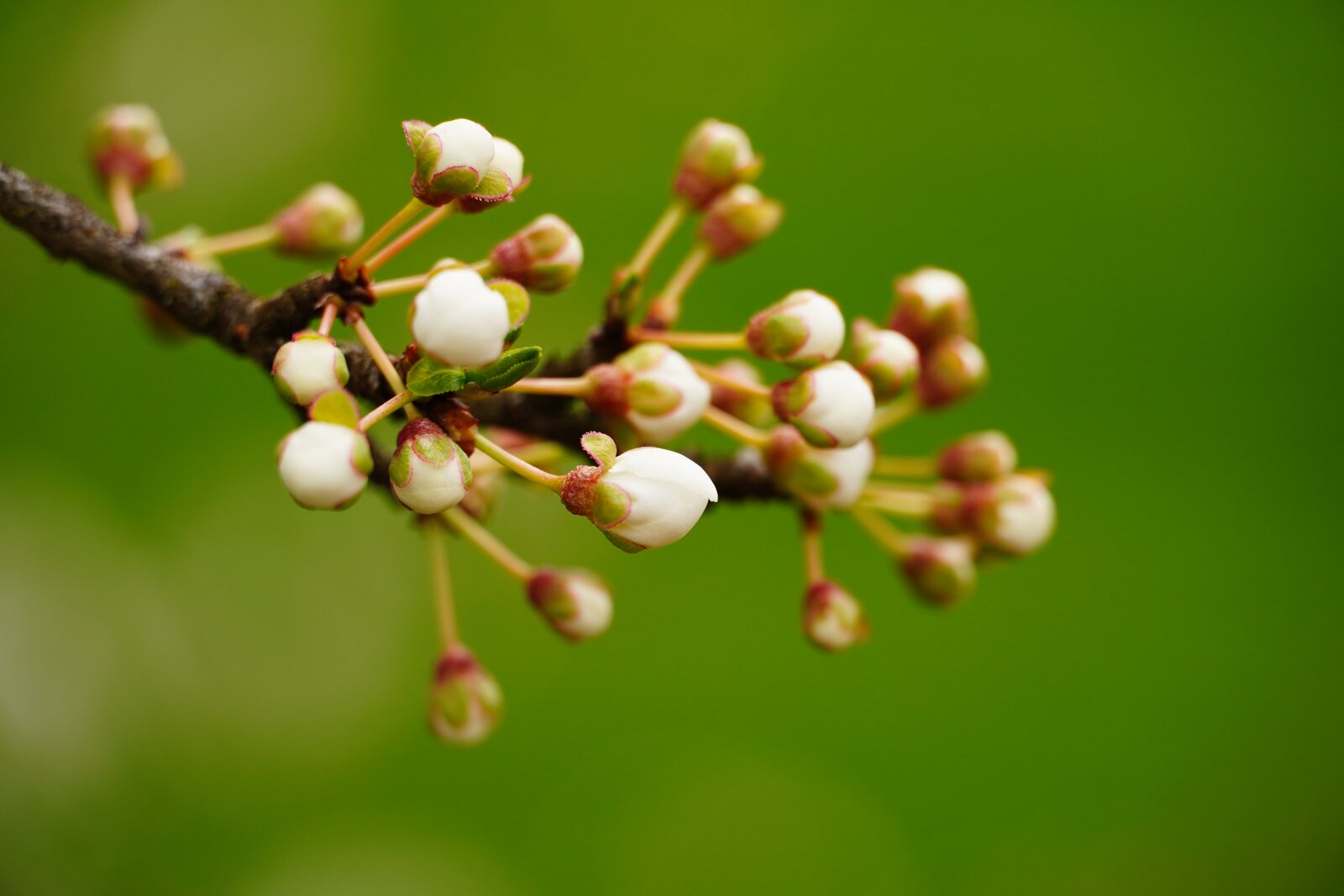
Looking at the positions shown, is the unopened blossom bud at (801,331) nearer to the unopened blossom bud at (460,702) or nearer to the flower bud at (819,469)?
the flower bud at (819,469)

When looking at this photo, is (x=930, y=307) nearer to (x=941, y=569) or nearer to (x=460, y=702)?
(x=941, y=569)

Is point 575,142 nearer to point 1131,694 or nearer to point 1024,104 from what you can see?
point 1024,104

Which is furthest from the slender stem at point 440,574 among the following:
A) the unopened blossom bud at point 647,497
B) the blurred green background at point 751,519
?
the blurred green background at point 751,519

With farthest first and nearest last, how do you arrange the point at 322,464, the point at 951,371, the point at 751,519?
the point at 751,519
the point at 951,371
the point at 322,464

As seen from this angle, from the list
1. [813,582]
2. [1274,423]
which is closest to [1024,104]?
[1274,423]

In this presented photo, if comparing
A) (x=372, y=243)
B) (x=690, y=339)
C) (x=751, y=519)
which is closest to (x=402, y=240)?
(x=372, y=243)

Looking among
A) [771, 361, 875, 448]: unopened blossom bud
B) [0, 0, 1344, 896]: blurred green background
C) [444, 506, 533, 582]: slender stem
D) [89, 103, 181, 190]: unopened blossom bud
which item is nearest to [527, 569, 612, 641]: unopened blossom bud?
[444, 506, 533, 582]: slender stem
